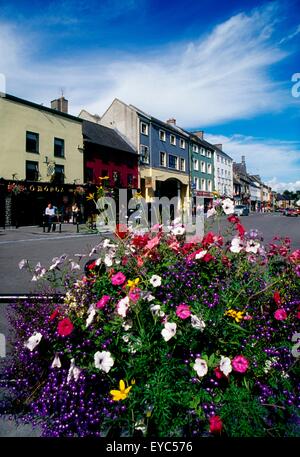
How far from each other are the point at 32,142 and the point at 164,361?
25275 millimetres

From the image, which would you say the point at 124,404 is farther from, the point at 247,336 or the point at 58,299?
the point at 58,299

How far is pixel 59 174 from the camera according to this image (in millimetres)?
25812

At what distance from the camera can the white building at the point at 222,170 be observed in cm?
5410

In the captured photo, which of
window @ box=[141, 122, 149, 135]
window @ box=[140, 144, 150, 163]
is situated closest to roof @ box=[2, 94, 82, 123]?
window @ box=[140, 144, 150, 163]

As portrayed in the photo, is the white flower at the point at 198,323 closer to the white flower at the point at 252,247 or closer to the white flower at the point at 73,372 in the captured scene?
the white flower at the point at 73,372

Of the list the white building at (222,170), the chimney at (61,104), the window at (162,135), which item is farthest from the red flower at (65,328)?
the white building at (222,170)

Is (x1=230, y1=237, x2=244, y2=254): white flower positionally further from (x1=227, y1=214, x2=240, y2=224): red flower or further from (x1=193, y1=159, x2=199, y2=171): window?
(x1=193, y1=159, x2=199, y2=171): window

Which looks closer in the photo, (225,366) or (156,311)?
(225,366)

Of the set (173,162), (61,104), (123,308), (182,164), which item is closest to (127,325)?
(123,308)

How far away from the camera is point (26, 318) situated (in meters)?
2.75

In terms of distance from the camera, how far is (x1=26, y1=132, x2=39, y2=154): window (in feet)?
77.5

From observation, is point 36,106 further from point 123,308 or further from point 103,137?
point 123,308

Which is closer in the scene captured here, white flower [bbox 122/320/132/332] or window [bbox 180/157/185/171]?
white flower [bbox 122/320/132/332]
